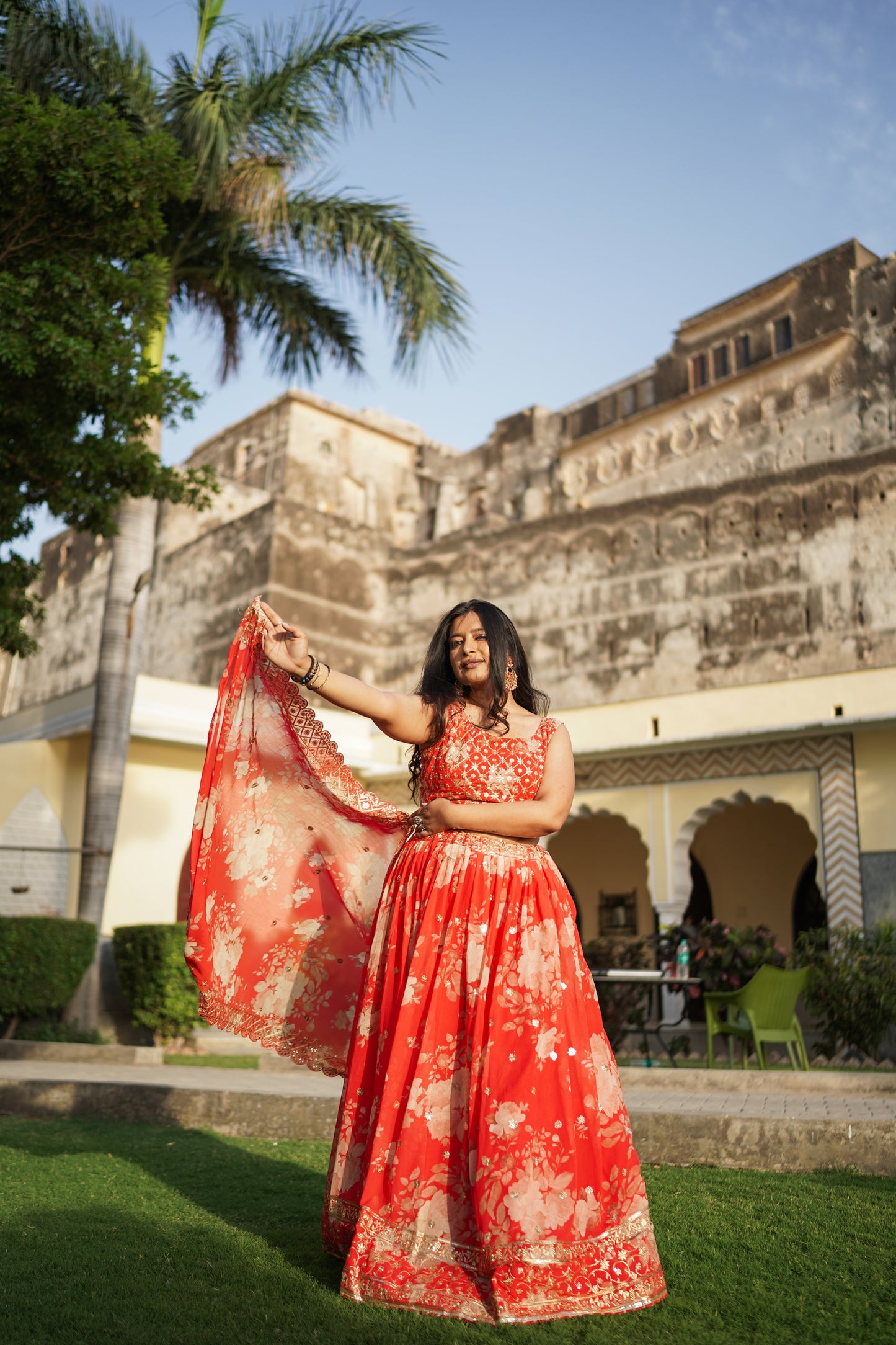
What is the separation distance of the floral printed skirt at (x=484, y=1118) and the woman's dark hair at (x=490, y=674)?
33 cm

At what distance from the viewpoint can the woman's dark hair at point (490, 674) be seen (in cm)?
301

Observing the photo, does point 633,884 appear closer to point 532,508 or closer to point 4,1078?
point 532,508

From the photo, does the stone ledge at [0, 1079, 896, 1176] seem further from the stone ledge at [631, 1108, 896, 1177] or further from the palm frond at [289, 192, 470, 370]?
the palm frond at [289, 192, 470, 370]

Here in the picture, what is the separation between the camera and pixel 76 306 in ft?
19.4

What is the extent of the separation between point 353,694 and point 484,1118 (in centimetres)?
107

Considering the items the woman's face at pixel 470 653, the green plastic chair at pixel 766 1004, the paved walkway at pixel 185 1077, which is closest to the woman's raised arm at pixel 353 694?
the woman's face at pixel 470 653

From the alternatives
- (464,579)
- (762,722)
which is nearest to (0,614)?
(762,722)

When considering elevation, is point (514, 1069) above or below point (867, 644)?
below

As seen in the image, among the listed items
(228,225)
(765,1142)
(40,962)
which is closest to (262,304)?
(228,225)

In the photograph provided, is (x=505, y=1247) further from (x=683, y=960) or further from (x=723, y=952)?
(x=723, y=952)

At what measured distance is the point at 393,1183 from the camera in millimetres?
2521

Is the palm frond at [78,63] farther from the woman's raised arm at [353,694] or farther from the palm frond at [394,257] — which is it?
the woman's raised arm at [353,694]

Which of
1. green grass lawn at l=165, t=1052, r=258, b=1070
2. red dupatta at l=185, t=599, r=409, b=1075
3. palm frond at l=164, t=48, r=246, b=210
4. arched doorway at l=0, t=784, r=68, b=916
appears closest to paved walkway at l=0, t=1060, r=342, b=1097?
green grass lawn at l=165, t=1052, r=258, b=1070

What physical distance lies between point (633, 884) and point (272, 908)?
1344cm
